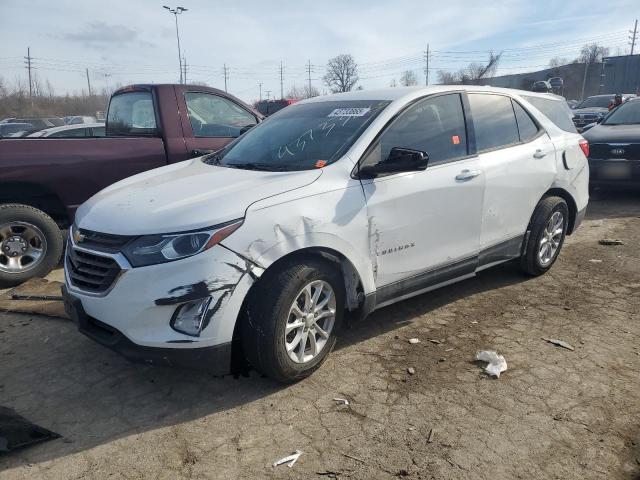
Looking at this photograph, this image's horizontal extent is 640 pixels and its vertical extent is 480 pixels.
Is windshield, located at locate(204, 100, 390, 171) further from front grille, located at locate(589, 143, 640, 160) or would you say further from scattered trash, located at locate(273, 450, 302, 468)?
front grille, located at locate(589, 143, 640, 160)

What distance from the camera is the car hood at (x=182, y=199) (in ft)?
9.04

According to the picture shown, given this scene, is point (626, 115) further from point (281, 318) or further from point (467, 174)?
point (281, 318)

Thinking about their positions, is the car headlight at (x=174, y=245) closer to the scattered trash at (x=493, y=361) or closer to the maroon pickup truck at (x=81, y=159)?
the scattered trash at (x=493, y=361)

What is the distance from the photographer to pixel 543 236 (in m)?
4.76

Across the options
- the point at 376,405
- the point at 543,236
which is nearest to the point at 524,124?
the point at 543,236

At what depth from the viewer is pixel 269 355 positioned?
289 cm

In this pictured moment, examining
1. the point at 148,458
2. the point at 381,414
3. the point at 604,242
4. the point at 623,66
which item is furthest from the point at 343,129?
the point at 623,66

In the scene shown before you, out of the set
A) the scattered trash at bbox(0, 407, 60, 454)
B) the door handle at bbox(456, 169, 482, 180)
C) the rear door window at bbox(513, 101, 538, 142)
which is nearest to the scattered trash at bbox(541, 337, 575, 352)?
the door handle at bbox(456, 169, 482, 180)

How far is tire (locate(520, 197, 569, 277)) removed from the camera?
466 cm

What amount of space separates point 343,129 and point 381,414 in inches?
75.1

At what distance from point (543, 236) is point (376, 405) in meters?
2.72

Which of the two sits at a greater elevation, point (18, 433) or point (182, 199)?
point (182, 199)

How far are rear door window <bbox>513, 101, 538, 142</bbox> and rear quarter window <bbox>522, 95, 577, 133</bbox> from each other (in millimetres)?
213

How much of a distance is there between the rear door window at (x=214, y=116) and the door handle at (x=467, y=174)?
2.77 meters
